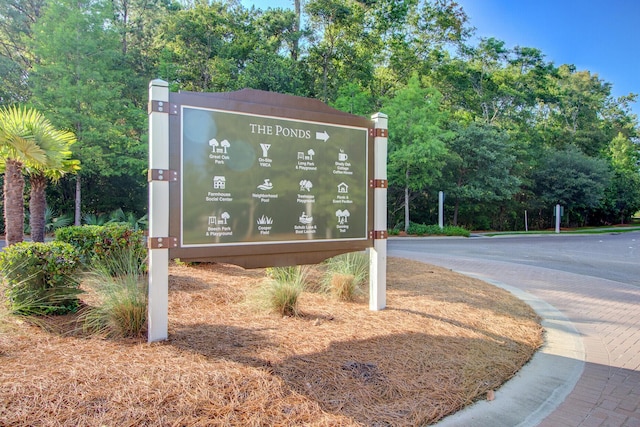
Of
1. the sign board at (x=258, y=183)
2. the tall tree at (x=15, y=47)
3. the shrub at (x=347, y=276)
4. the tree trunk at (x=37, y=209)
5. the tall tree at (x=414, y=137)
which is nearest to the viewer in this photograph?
the sign board at (x=258, y=183)

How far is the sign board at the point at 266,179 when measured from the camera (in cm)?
424

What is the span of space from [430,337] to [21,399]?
363 centimetres

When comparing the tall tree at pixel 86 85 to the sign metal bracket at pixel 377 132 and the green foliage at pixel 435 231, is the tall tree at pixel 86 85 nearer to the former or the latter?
the green foliage at pixel 435 231

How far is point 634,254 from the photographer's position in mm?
15828

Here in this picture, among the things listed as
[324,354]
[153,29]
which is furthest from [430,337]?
[153,29]

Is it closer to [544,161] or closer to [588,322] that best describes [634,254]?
[588,322]

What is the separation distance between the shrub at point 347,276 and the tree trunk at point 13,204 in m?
4.50

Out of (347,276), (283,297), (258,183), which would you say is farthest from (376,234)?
(258,183)

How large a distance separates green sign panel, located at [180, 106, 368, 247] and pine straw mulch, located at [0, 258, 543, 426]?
1057 mm

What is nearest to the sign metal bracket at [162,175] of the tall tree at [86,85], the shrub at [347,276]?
the shrub at [347,276]

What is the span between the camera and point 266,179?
4.73 m

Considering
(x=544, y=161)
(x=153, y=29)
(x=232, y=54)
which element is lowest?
(x=544, y=161)

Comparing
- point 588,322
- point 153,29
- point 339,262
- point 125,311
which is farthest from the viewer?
point 153,29

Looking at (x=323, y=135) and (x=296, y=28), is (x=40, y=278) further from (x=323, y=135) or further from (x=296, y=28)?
(x=296, y=28)
